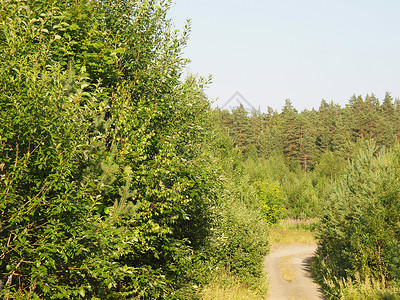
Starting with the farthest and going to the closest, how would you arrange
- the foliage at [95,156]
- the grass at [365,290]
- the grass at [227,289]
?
the grass at [365,290], the grass at [227,289], the foliage at [95,156]

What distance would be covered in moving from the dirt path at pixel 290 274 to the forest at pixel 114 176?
1.66 meters

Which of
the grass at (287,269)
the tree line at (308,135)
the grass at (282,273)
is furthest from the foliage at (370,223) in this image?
the tree line at (308,135)

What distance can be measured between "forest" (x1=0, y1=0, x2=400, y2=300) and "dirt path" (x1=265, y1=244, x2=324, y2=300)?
1660 mm

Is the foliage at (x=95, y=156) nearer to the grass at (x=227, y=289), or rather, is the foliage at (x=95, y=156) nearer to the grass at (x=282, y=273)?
the grass at (x=282, y=273)

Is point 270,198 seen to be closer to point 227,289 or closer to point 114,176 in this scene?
point 227,289

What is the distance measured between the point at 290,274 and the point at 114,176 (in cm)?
2189

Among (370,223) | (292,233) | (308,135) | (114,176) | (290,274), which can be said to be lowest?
(292,233)

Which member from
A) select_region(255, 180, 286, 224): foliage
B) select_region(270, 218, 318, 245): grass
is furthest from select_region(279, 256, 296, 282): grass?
select_region(255, 180, 286, 224): foliage

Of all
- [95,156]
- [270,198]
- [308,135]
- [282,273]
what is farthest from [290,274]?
[308,135]

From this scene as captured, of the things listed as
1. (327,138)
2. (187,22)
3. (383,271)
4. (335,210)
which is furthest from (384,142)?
(187,22)

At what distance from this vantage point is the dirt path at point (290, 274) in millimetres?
19386

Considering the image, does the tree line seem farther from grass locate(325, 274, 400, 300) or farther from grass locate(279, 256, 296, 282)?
grass locate(325, 274, 400, 300)

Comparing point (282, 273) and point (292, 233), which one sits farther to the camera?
point (292, 233)

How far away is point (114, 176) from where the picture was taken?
6469mm
